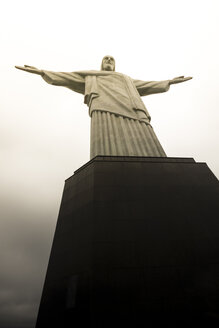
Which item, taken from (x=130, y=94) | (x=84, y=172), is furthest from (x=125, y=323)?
(x=130, y=94)

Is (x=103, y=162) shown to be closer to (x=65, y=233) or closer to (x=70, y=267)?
(x=65, y=233)

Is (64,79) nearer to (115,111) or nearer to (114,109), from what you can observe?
(114,109)

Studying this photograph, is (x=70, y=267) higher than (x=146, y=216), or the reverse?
(x=146, y=216)

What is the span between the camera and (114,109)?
28.3ft

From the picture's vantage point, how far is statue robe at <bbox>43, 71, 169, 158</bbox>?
7.24 metres

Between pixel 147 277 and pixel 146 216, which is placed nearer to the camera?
pixel 147 277

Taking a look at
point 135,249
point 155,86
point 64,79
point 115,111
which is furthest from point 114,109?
point 135,249

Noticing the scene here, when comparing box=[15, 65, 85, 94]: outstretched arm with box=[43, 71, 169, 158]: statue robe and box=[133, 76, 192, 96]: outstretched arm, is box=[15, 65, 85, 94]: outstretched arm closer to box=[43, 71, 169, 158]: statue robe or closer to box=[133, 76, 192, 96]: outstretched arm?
box=[43, 71, 169, 158]: statue robe

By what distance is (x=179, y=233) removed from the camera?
177 inches

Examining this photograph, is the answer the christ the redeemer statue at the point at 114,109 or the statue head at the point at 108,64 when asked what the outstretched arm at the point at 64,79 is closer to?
the christ the redeemer statue at the point at 114,109

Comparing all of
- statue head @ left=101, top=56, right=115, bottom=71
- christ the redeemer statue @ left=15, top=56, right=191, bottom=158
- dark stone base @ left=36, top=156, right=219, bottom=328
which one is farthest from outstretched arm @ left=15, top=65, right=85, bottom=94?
dark stone base @ left=36, top=156, right=219, bottom=328

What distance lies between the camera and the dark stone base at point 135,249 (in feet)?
11.6

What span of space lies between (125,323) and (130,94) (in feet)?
26.9

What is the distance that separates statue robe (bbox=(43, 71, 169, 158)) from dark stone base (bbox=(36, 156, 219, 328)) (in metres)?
1.42
